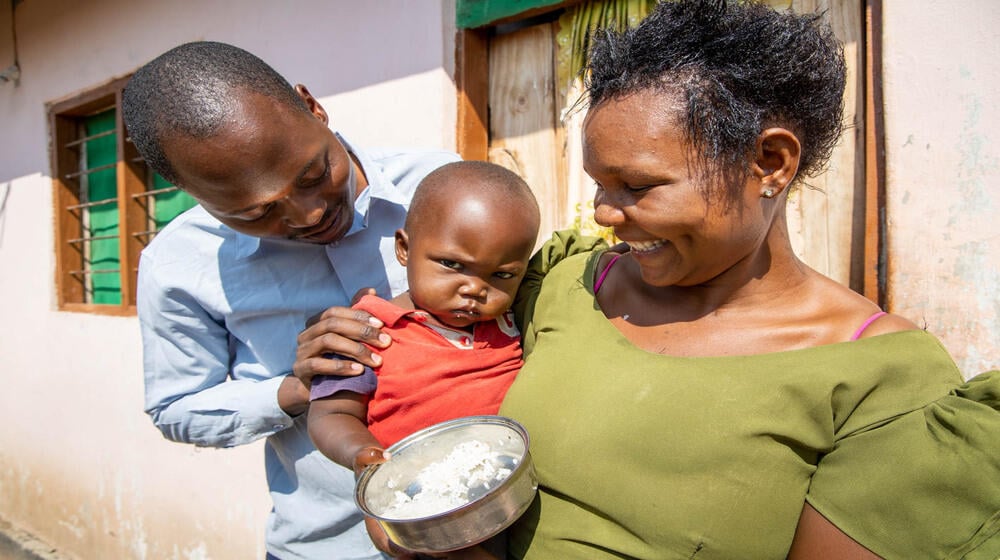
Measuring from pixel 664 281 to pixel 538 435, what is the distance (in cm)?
41

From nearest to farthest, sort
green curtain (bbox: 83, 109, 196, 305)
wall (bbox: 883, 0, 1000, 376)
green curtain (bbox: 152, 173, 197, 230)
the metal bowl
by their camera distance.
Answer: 1. the metal bowl
2. wall (bbox: 883, 0, 1000, 376)
3. green curtain (bbox: 152, 173, 197, 230)
4. green curtain (bbox: 83, 109, 196, 305)

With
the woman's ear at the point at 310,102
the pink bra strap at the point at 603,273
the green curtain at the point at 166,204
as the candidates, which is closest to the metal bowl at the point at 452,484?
the pink bra strap at the point at 603,273

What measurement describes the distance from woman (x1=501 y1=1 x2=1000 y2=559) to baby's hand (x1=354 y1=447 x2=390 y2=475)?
0.99ft

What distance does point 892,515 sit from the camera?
1048mm

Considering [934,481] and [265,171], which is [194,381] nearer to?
[265,171]

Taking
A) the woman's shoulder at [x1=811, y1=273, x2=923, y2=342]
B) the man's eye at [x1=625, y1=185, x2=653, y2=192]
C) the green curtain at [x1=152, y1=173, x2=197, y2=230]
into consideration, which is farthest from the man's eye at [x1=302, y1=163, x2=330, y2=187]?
the green curtain at [x1=152, y1=173, x2=197, y2=230]

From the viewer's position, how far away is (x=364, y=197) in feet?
5.97

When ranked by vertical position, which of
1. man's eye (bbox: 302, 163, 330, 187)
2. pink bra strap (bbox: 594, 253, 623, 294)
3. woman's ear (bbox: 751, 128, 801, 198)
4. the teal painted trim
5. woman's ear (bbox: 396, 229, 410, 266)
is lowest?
pink bra strap (bbox: 594, 253, 623, 294)

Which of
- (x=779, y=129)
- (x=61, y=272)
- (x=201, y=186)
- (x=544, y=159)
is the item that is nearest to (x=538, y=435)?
A: (x=779, y=129)

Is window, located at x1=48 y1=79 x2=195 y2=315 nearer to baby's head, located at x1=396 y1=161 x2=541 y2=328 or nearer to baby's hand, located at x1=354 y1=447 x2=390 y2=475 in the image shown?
baby's head, located at x1=396 y1=161 x2=541 y2=328

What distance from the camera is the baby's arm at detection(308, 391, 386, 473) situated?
129 cm

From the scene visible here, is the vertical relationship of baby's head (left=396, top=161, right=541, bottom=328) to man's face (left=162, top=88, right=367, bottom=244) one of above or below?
below

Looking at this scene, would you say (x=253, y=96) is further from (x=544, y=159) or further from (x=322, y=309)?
(x=544, y=159)

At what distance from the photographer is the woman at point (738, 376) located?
3.45 feet
